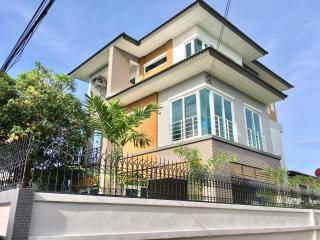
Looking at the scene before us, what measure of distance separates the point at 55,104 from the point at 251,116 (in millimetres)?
9389

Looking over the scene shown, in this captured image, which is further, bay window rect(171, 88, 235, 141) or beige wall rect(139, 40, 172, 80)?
beige wall rect(139, 40, 172, 80)

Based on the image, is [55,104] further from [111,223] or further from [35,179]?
[111,223]

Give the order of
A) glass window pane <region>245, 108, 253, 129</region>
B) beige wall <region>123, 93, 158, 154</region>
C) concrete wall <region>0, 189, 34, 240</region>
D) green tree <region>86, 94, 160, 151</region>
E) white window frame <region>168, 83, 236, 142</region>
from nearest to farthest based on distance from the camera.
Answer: concrete wall <region>0, 189, 34, 240</region>
green tree <region>86, 94, 160, 151</region>
white window frame <region>168, 83, 236, 142</region>
beige wall <region>123, 93, 158, 154</region>
glass window pane <region>245, 108, 253, 129</region>

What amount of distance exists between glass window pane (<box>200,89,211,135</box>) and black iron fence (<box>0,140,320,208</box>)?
392 cm

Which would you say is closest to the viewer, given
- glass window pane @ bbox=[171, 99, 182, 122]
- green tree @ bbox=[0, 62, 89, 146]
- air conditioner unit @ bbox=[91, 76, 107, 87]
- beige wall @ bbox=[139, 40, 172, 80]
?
green tree @ bbox=[0, 62, 89, 146]

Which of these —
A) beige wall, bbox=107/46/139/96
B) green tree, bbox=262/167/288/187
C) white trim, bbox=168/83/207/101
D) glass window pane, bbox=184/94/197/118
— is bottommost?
green tree, bbox=262/167/288/187

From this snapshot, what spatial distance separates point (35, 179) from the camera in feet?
18.6

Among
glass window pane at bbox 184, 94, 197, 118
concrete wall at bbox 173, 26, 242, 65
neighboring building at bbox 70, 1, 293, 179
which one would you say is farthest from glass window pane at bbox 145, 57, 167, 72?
glass window pane at bbox 184, 94, 197, 118

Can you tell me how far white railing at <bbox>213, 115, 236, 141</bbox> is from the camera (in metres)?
12.5

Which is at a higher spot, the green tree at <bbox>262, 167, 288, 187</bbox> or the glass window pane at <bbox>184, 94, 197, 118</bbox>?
the glass window pane at <bbox>184, 94, 197, 118</bbox>

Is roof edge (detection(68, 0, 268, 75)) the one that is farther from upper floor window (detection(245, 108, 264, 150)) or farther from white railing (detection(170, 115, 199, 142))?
white railing (detection(170, 115, 199, 142))

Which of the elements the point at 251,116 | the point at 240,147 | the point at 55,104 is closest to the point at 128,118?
the point at 55,104

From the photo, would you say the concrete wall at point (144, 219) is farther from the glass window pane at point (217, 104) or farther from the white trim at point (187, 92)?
the white trim at point (187, 92)

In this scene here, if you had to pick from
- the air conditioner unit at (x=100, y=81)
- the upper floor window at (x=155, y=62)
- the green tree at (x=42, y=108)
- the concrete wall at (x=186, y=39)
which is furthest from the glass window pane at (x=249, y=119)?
the air conditioner unit at (x=100, y=81)
